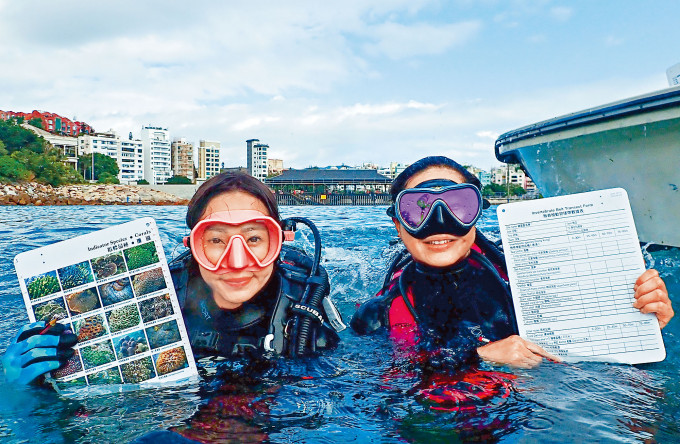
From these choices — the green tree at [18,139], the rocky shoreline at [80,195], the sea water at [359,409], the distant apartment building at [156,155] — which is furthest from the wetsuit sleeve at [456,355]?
the distant apartment building at [156,155]

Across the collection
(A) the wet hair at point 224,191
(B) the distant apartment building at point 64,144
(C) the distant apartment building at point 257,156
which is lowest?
(A) the wet hair at point 224,191

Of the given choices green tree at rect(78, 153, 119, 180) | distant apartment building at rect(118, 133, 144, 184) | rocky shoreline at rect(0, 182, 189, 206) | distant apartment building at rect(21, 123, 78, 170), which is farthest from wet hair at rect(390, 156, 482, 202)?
distant apartment building at rect(118, 133, 144, 184)

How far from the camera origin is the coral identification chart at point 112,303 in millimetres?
2311

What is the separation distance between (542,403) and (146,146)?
121m

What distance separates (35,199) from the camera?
49.2 metres

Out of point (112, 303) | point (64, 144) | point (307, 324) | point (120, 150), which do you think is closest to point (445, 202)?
point (307, 324)

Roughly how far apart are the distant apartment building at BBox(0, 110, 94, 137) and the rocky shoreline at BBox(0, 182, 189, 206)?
149ft

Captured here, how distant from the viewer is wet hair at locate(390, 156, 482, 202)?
9.93 feet

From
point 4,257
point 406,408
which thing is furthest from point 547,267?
point 4,257

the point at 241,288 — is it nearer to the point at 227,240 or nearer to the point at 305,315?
the point at 227,240

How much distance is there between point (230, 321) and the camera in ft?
9.07

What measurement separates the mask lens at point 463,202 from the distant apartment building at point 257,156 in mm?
121653

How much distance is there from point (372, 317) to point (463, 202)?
102cm

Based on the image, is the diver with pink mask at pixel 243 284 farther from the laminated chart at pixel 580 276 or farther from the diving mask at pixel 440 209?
the laminated chart at pixel 580 276
